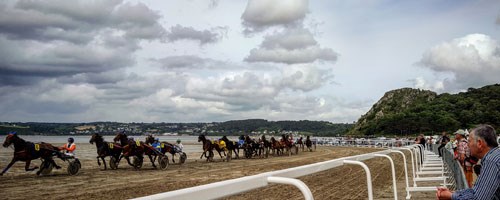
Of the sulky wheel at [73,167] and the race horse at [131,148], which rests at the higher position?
the race horse at [131,148]

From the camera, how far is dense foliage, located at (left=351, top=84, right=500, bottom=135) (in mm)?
61350

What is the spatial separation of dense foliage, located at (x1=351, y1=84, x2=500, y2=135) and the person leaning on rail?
202 ft

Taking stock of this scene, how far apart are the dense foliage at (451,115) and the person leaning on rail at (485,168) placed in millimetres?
61592

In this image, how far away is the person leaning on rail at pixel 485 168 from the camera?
7.65 ft

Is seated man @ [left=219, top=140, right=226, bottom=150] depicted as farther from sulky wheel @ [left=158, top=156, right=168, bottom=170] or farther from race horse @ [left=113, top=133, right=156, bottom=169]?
race horse @ [left=113, top=133, right=156, bottom=169]

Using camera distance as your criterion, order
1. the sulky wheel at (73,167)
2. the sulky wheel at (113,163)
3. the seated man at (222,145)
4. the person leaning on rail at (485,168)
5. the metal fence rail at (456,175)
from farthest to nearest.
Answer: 1. the seated man at (222,145)
2. the sulky wheel at (113,163)
3. the sulky wheel at (73,167)
4. the metal fence rail at (456,175)
5. the person leaning on rail at (485,168)

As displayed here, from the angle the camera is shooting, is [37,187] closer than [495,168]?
No

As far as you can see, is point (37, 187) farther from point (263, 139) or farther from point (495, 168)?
point (263, 139)

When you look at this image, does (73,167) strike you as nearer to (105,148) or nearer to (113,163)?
(105,148)

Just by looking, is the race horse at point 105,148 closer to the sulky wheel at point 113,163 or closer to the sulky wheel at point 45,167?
the sulky wheel at point 113,163

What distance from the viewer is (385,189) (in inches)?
389

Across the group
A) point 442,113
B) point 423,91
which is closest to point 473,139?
point 442,113

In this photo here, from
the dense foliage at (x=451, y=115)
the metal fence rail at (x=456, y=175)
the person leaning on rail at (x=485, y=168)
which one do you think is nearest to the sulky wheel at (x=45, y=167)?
the metal fence rail at (x=456, y=175)

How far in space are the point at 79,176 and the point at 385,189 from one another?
30.8 feet
